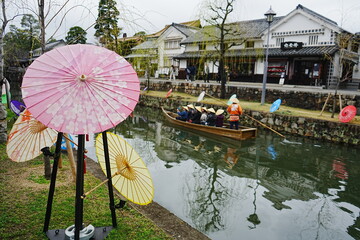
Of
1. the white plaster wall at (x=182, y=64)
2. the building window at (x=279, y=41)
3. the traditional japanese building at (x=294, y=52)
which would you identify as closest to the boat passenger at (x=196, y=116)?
the traditional japanese building at (x=294, y=52)

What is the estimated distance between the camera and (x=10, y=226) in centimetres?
328

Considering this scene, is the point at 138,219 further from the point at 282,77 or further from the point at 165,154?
the point at 282,77

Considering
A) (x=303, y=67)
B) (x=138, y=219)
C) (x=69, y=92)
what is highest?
(x=303, y=67)

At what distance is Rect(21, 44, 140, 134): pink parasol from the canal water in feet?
10.3

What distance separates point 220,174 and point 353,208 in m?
3.18

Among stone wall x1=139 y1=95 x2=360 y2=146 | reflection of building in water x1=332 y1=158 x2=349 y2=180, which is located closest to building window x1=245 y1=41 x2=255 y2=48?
stone wall x1=139 y1=95 x2=360 y2=146

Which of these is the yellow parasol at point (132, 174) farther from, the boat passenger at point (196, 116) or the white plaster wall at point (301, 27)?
the white plaster wall at point (301, 27)

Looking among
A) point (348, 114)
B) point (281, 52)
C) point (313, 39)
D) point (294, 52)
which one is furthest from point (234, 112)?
point (313, 39)

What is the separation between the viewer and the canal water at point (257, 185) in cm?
480

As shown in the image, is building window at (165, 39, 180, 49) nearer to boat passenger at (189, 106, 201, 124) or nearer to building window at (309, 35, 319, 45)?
building window at (309, 35, 319, 45)

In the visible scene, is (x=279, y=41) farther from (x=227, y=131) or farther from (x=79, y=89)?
(x=79, y=89)

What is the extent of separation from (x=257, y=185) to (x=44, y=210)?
16.4ft

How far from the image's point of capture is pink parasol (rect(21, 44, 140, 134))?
2182 mm

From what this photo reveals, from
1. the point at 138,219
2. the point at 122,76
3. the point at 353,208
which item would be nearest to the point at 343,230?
the point at 353,208
